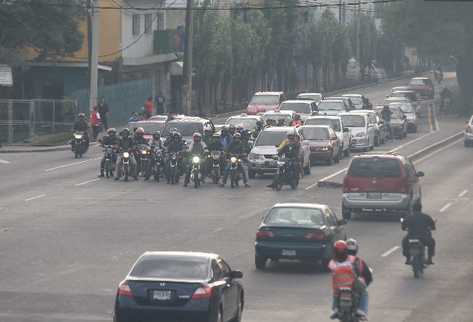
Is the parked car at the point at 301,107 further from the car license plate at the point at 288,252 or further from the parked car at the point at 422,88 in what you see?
the car license plate at the point at 288,252

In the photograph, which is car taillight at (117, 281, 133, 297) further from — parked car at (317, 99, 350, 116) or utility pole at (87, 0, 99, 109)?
parked car at (317, 99, 350, 116)

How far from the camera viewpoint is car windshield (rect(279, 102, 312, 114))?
6781cm

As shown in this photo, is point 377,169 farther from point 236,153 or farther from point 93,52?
point 93,52

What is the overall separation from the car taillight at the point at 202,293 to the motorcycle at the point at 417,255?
8738 mm

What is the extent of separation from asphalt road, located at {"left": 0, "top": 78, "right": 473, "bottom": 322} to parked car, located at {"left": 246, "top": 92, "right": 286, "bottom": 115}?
19237 mm

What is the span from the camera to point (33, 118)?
64.0 metres

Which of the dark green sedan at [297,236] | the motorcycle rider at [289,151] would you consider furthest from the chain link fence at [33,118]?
the dark green sedan at [297,236]

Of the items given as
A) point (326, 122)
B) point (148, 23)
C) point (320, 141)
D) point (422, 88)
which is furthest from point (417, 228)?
point (422, 88)

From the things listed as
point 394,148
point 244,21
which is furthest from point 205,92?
point 394,148

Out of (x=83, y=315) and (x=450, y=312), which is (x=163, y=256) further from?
(x=450, y=312)

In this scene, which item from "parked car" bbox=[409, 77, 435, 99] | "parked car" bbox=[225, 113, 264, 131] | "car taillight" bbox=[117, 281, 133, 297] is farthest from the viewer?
"parked car" bbox=[409, 77, 435, 99]

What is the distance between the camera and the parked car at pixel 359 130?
6141 centimetres

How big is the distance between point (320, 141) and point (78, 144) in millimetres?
9356

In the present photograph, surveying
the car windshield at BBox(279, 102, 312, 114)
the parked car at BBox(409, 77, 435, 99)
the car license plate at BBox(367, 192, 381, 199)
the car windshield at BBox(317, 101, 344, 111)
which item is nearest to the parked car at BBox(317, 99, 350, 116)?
the car windshield at BBox(317, 101, 344, 111)
